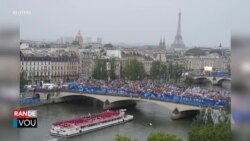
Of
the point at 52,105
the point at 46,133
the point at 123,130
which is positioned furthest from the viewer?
the point at 52,105

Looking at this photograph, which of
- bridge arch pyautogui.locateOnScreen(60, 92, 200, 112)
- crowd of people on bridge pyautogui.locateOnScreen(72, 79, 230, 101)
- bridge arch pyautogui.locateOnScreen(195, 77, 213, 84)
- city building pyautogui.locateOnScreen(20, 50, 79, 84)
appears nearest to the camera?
bridge arch pyautogui.locateOnScreen(60, 92, 200, 112)

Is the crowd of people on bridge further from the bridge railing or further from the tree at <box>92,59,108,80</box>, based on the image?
the tree at <box>92,59,108,80</box>

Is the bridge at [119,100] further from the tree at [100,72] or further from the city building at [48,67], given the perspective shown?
the tree at [100,72]

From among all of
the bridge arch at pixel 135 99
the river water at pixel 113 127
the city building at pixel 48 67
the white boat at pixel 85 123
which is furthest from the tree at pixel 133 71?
the white boat at pixel 85 123

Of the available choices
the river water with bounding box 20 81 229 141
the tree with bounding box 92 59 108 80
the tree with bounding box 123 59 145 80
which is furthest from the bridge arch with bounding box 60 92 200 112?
the tree with bounding box 123 59 145 80

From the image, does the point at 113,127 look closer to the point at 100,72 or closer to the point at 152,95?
the point at 152,95

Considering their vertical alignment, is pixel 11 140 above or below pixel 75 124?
above

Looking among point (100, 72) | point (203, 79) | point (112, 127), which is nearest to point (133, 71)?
point (100, 72)

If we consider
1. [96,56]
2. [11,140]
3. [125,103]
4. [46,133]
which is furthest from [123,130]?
[96,56]

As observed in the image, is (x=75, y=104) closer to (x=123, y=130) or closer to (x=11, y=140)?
(x=123, y=130)
